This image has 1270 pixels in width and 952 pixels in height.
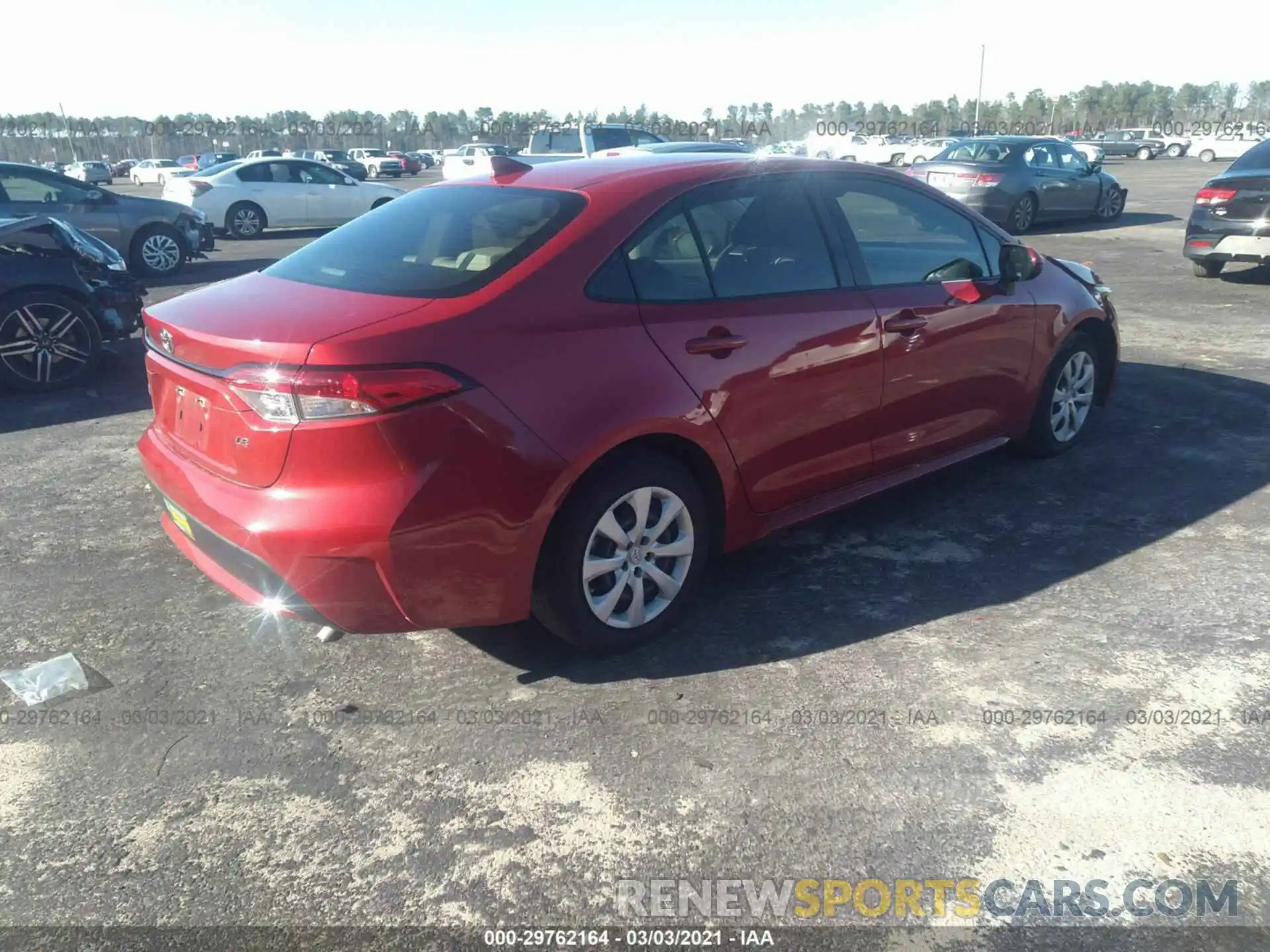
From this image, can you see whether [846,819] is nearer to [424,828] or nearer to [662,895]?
[662,895]

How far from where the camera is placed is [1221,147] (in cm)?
5081

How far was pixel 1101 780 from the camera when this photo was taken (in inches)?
109

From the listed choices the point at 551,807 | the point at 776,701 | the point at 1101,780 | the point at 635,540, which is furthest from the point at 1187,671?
the point at 551,807

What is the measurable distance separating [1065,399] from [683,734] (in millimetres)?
3401

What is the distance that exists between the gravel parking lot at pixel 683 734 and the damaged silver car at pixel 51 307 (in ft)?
9.23

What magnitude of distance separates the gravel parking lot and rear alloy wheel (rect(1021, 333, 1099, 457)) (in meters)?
0.54

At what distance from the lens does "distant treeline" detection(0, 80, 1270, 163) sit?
69000mm

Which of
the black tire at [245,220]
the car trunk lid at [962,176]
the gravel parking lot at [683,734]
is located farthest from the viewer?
the black tire at [245,220]

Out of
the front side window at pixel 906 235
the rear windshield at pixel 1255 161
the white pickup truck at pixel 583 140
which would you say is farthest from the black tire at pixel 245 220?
the front side window at pixel 906 235

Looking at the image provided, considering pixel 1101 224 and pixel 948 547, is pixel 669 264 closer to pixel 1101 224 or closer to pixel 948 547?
pixel 948 547

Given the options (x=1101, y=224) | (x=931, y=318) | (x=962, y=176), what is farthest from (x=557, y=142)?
(x=931, y=318)

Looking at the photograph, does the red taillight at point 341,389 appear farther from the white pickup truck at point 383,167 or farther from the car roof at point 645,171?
the white pickup truck at point 383,167

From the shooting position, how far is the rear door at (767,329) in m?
3.39

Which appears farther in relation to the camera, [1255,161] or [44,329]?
[1255,161]
